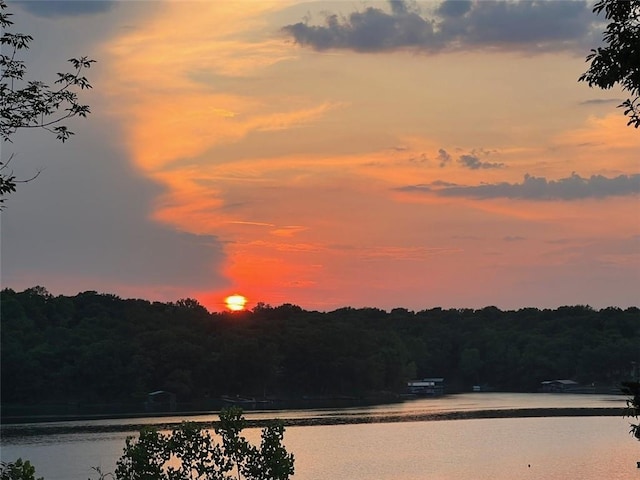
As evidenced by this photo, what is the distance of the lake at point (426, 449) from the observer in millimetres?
66500

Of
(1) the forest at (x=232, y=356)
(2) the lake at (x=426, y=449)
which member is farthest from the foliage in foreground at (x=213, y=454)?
(1) the forest at (x=232, y=356)

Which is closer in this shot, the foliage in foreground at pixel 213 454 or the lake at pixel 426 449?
the foliage in foreground at pixel 213 454

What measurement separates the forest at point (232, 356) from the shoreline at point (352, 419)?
86.5ft

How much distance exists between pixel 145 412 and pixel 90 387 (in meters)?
16.4

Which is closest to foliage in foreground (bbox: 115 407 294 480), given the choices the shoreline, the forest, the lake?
the lake

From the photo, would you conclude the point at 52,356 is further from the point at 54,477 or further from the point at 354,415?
the point at 54,477

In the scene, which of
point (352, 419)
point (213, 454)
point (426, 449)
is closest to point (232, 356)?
point (352, 419)

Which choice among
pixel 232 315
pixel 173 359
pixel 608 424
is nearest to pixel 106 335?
pixel 173 359

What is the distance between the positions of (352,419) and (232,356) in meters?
40.6

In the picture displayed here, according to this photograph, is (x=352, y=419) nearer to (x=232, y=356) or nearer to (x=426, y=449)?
(x=426, y=449)

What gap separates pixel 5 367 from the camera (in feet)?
433

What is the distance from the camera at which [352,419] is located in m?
112

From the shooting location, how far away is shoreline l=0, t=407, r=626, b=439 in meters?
97.3

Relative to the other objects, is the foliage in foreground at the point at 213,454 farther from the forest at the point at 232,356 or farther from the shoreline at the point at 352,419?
the forest at the point at 232,356
